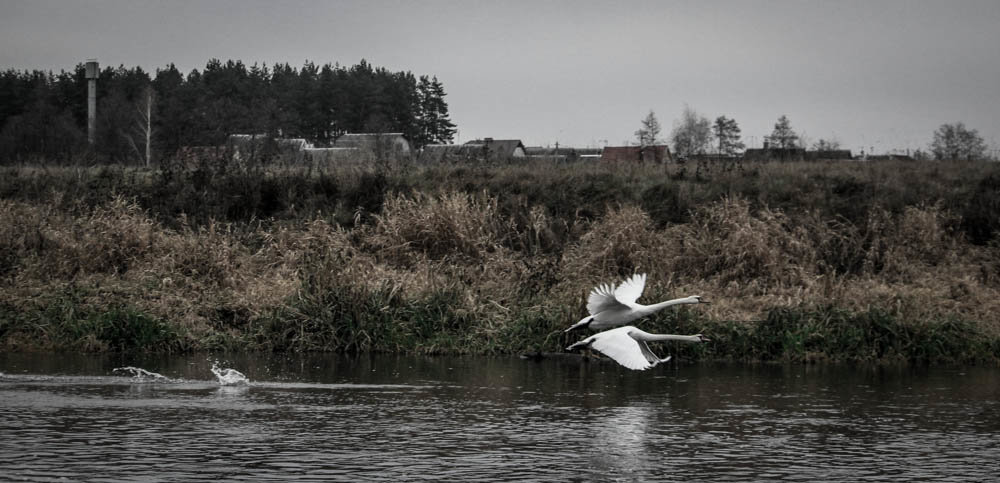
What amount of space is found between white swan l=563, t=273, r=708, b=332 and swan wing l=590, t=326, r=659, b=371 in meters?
1.23

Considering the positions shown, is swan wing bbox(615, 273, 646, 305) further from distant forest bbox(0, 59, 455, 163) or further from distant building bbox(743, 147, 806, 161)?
distant forest bbox(0, 59, 455, 163)

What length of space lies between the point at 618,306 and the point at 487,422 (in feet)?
14.3

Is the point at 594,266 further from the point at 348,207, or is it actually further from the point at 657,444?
the point at 657,444

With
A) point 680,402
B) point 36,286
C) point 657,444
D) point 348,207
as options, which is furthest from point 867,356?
point 36,286

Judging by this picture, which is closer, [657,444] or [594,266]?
[657,444]

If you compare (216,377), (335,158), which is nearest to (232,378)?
(216,377)

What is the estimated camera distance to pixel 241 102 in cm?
9300

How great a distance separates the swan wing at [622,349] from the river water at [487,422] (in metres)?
0.76

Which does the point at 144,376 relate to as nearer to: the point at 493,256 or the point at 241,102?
the point at 493,256

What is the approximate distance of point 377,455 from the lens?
13391 mm

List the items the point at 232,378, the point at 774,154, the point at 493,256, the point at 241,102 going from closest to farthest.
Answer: the point at 232,378
the point at 493,256
the point at 774,154
the point at 241,102

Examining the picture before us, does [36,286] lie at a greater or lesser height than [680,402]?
greater

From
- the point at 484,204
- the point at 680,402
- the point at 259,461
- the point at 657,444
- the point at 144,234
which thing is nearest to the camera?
the point at 259,461

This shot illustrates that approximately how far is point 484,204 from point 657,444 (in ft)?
60.6
